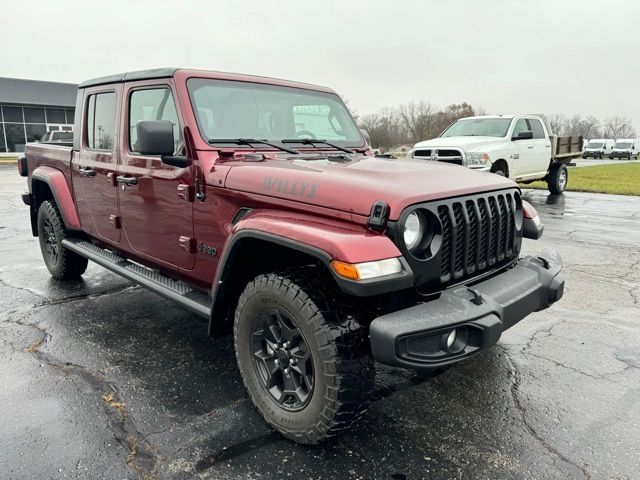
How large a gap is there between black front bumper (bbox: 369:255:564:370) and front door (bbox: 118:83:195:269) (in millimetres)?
1642

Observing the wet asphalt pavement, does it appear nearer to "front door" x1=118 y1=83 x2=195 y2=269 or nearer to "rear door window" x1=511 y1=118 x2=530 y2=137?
"front door" x1=118 y1=83 x2=195 y2=269

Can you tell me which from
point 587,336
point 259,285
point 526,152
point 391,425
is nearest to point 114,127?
point 259,285

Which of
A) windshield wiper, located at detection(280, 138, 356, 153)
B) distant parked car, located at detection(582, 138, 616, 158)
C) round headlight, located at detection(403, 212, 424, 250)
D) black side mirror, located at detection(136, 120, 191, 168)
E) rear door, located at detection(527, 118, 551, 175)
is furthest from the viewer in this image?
distant parked car, located at detection(582, 138, 616, 158)

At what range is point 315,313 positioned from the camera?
90.1 inches

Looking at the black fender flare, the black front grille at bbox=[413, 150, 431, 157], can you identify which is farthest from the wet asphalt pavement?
the black front grille at bbox=[413, 150, 431, 157]

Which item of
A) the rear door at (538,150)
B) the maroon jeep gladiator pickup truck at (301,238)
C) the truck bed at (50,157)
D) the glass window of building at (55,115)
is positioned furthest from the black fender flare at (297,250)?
the glass window of building at (55,115)

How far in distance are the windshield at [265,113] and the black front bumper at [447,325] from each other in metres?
1.78

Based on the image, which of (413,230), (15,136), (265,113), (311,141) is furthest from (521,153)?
(15,136)

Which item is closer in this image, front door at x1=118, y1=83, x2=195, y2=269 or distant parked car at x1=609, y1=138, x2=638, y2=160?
front door at x1=118, y1=83, x2=195, y2=269

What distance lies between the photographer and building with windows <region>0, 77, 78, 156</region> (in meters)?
37.2

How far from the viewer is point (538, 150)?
1220cm

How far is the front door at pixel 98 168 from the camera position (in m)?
3.96

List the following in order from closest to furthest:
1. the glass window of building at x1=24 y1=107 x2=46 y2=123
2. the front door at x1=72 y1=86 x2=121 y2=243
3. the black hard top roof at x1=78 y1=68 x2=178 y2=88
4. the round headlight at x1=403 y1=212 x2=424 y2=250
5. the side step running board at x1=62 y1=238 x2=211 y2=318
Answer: the round headlight at x1=403 y1=212 x2=424 y2=250, the side step running board at x1=62 y1=238 x2=211 y2=318, the black hard top roof at x1=78 y1=68 x2=178 y2=88, the front door at x1=72 y1=86 x2=121 y2=243, the glass window of building at x1=24 y1=107 x2=46 y2=123

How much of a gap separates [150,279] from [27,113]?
138 feet
